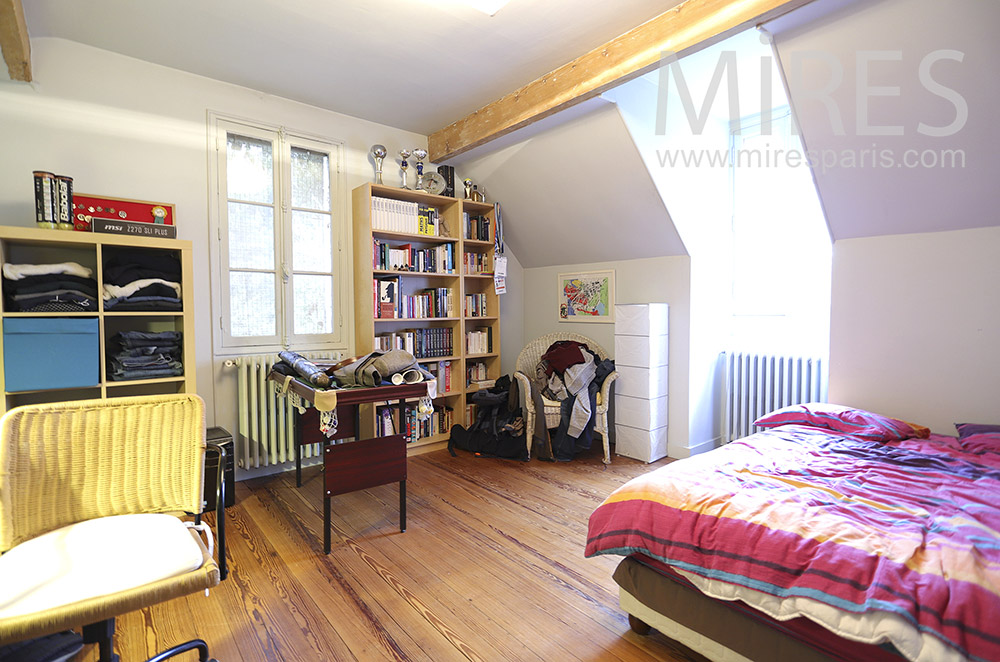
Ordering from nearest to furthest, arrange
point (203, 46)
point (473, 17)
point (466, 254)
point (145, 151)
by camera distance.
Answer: point (473, 17), point (203, 46), point (145, 151), point (466, 254)

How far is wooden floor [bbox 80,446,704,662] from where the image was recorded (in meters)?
1.76

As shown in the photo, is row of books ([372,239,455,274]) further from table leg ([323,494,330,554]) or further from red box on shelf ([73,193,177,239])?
table leg ([323,494,330,554])

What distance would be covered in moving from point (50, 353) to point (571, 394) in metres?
3.16

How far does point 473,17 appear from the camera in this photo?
2537 mm

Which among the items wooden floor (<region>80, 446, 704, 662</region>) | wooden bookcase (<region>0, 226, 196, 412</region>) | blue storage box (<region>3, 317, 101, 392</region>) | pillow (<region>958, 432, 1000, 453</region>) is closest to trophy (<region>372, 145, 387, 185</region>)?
wooden bookcase (<region>0, 226, 196, 412</region>)

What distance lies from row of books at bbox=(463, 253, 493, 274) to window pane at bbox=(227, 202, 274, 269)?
1.63m

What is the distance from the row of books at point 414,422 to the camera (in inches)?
148

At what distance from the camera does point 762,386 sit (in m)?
3.80

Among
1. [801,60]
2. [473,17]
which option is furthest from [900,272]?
[473,17]

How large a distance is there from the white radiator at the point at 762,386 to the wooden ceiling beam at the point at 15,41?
4.81m

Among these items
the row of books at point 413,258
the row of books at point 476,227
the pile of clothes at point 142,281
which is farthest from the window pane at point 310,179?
the row of books at point 476,227

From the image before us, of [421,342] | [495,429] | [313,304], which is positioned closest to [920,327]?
[495,429]

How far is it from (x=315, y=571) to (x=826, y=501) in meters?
2.16

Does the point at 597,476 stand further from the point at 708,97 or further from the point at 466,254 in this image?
the point at 708,97
